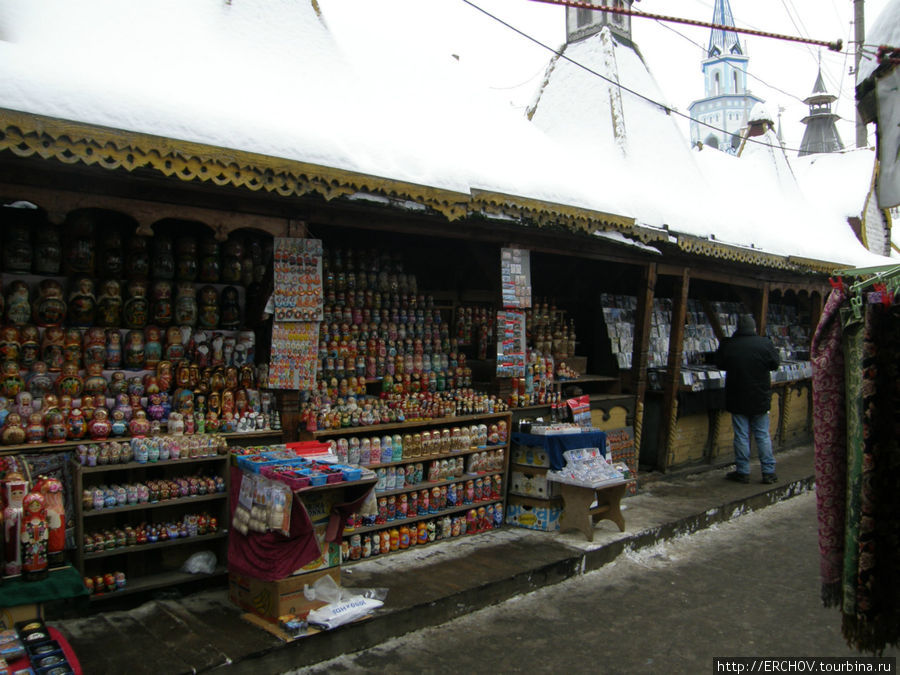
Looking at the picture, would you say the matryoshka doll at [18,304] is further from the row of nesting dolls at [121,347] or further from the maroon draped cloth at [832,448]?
the maroon draped cloth at [832,448]

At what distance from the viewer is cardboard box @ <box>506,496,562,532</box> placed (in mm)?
6332

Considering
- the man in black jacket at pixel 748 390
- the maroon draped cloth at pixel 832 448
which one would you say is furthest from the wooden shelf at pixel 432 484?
the man in black jacket at pixel 748 390

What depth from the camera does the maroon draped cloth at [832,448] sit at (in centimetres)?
244

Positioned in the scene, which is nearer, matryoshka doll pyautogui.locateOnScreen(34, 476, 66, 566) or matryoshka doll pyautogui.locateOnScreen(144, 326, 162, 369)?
matryoshka doll pyautogui.locateOnScreen(34, 476, 66, 566)

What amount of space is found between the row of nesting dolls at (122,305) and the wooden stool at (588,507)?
3.32m

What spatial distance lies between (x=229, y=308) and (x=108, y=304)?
905 mm

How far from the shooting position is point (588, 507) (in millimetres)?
6125

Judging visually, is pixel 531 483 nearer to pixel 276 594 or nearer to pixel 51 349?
pixel 276 594

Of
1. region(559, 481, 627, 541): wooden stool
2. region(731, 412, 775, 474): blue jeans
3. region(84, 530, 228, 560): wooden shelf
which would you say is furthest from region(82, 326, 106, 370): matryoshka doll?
region(731, 412, 775, 474): blue jeans

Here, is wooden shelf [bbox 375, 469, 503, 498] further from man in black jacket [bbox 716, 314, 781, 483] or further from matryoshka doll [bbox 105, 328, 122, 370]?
man in black jacket [bbox 716, 314, 781, 483]

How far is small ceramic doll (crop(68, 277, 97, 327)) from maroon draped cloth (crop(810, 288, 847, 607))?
453cm

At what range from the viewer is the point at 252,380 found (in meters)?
5.36

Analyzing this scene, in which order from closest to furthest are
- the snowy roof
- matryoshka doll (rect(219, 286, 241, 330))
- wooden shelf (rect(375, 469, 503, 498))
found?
the snowy roof, matryoshka doll (rect(219, 286, 241, 330)), wooden shelf (rect(375, 469, 503, 498))

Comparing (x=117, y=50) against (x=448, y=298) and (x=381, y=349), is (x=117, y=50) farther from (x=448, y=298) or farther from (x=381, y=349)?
(x=448, y=298)
